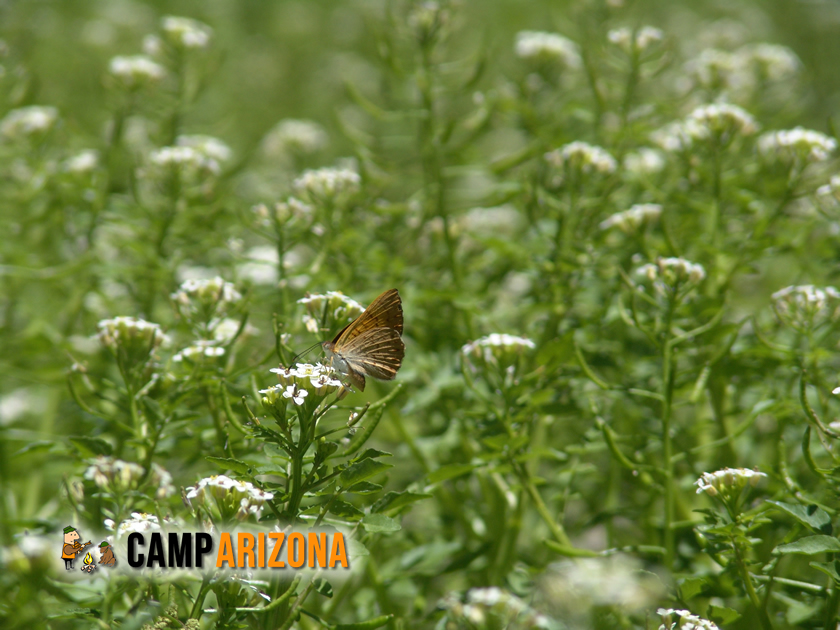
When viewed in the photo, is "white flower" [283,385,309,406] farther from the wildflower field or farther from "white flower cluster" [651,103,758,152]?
"white flower cluster" [651,103,758,152]

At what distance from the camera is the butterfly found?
1824 millimetres

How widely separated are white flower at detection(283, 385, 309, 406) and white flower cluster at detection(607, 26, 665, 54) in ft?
7.04

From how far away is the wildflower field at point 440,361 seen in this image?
1620 mm

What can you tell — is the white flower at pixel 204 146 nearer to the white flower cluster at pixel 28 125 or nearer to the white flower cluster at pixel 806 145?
the white flower cluster at pixel 28 125

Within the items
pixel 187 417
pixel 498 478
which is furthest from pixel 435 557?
pixel 187 417

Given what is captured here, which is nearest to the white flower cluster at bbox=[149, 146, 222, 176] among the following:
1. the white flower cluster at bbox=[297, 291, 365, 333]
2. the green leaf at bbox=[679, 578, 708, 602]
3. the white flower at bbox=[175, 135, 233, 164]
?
the white flower at bbox=[175, 135, 233, 164]

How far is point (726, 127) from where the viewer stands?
8.25 ft

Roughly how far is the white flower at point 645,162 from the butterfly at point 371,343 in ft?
4.79

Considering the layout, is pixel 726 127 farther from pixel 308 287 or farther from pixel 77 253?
pixel 77 253

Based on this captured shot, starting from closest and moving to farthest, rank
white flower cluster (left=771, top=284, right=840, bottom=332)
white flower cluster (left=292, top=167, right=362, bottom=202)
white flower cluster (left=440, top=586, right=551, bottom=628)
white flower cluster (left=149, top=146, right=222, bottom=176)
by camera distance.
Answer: white flower cluster (left=440, top=586, right=551, bottom=628) → white flower cluster (left=771, top=284, right=840, bottom=332) → white flower cluster (left=292, top=167, right=362, bottom=202) → white flower cluster (left=149, top=146, right=222, bottom=176)

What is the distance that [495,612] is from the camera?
4.51 ft

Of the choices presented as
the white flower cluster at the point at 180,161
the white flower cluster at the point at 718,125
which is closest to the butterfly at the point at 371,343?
the white flower cluster at the point at 180,161

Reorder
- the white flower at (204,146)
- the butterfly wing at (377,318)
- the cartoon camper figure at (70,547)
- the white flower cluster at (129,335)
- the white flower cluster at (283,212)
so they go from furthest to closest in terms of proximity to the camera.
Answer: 1. the white flower at (204,146)
2. the white flower cluster at (283,212)
3. the white flower cluster at (129,335)
4. the butterfly wing at (377,318)
5. the cartoon camper figure at (70,547)

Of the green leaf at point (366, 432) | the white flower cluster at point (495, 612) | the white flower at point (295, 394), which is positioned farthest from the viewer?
the green leaf at point (366, 432)
